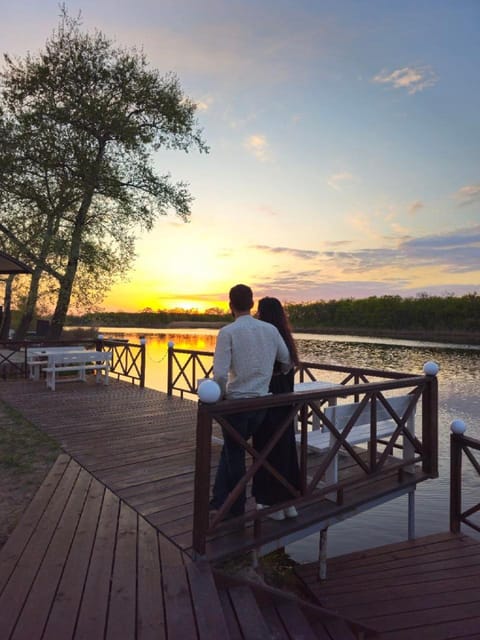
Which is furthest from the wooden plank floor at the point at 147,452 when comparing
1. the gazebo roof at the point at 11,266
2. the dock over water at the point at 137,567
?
the gazebo roof at the point at 11,266

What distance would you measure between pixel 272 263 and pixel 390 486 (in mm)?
18616

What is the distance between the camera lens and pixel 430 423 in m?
4.48

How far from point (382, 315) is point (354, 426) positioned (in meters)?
64.7

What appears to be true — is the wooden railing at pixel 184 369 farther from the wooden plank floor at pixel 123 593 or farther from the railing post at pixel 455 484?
the railing post at pixel 455 484

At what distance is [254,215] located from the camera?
1734 centimetres

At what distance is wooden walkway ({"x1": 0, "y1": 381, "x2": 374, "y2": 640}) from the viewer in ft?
6.82

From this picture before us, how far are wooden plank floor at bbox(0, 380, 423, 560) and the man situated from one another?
381 mm

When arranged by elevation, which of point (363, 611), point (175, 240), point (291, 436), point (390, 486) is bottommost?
point (363, 611)

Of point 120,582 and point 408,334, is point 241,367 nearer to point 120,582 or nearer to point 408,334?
point 120,582

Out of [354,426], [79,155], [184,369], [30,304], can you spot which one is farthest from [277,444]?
[30,304]

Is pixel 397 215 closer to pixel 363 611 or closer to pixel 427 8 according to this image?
pixel 427 8

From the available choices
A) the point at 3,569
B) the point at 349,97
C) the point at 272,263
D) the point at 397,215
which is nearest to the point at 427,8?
the point at 349,97

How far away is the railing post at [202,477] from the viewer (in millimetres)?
2639

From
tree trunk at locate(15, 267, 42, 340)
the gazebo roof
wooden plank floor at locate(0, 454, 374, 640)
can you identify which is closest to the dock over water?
wooden plank floor at locate(0, 454, 374, 640)
